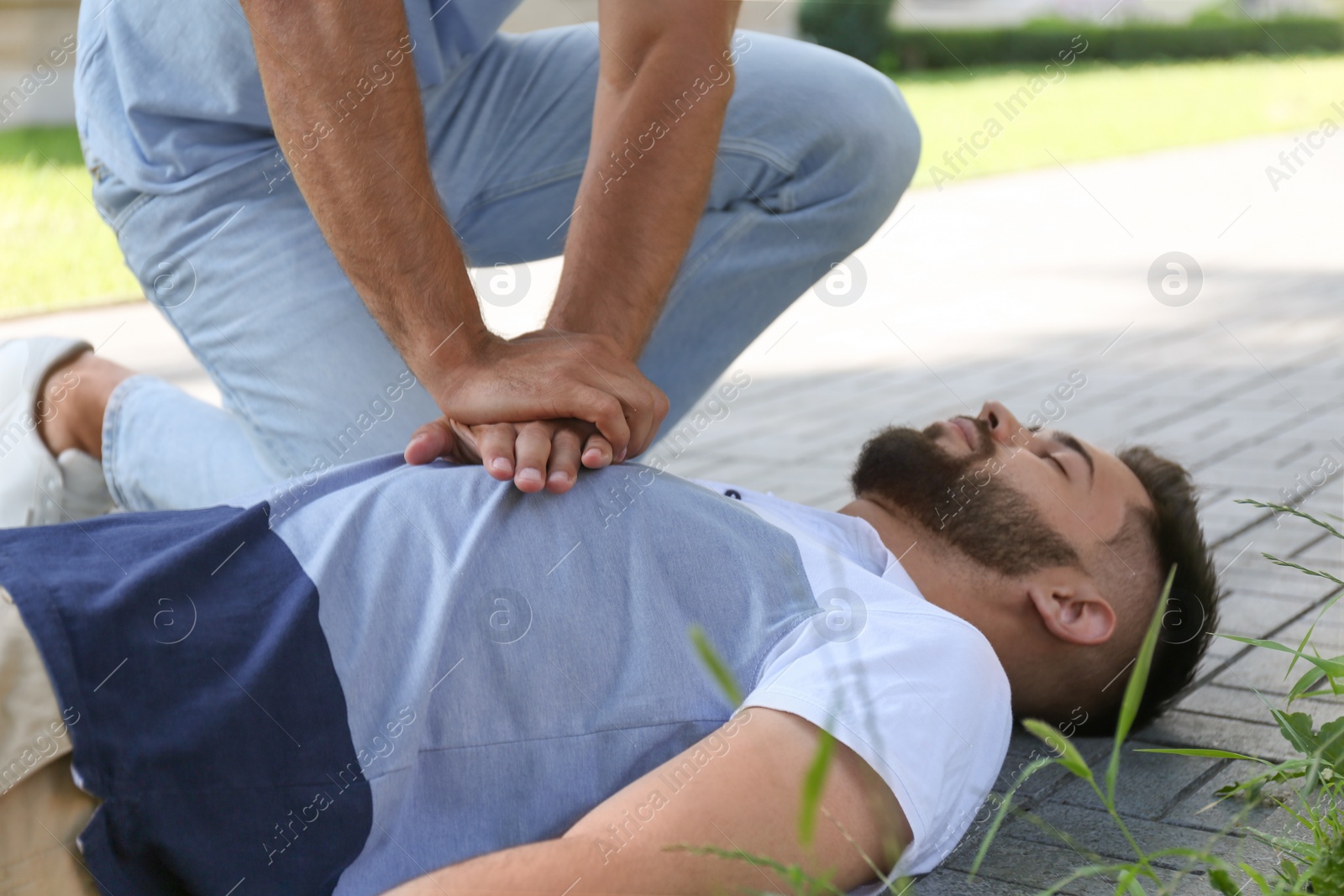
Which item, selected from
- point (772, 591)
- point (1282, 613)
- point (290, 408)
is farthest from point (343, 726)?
point (1282, 613)

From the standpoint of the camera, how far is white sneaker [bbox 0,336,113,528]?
282 centimetres

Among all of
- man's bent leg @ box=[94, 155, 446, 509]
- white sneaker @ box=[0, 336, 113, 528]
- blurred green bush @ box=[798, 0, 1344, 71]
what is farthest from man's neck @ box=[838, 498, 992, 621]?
blurred green bush @ box=[798, 0, 1344, 71]

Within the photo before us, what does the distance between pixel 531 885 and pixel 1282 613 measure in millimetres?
1906

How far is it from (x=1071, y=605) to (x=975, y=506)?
22cm

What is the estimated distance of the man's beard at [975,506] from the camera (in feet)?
7.18

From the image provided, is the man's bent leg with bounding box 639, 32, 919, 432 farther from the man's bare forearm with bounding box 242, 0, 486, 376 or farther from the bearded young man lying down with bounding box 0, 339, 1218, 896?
the bearded young man lying down with bounding box 0, 339, 1218, 896

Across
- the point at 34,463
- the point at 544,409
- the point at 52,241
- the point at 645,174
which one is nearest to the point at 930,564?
the point at 544,409

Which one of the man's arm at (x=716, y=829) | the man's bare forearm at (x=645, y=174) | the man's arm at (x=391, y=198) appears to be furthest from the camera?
the man's bare forearm at (x=645, y=174)

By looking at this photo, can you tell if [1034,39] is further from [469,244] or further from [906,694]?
[906,694]

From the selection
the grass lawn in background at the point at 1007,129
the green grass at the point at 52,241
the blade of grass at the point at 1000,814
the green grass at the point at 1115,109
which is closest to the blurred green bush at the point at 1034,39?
the grass lawn in background at the point at 1007,129

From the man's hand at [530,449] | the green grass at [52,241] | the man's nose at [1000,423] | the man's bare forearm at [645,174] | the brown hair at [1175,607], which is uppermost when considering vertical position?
the man's bare forearm at [645,174]

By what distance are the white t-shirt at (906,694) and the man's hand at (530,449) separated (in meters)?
0.35

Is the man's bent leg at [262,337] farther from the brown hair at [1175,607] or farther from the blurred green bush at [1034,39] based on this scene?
the blurred green bush at [1034,39]

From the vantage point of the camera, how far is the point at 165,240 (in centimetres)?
274
